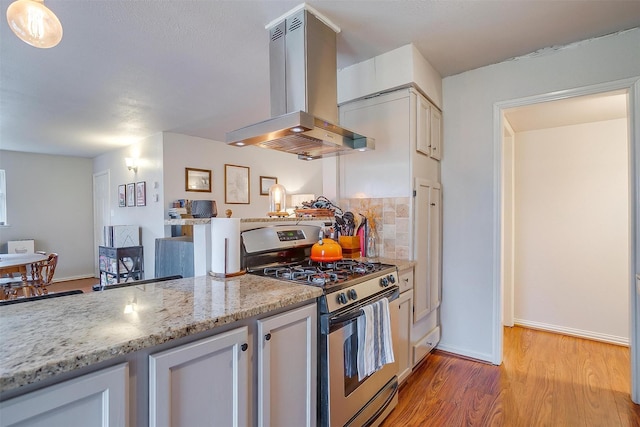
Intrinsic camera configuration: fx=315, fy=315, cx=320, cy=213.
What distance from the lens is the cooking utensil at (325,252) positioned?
82.3 inches

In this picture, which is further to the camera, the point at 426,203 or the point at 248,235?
the point at 426,203

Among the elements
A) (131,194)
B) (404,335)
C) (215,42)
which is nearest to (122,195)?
(131,194)

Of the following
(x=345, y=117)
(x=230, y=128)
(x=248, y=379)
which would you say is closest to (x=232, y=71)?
(x=345, y=117)

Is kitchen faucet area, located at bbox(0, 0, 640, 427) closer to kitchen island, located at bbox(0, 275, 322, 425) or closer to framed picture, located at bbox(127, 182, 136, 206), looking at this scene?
kitchen island, located at bbox(0, 275, 322, 425)

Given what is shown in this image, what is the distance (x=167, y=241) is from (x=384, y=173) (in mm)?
1725

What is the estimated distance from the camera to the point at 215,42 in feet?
7.46

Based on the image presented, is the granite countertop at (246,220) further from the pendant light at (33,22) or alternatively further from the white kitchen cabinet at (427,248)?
the pendant light at (33,22)

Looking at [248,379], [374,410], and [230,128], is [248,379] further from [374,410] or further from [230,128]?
[230,128]

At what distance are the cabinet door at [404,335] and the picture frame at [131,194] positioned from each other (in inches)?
198

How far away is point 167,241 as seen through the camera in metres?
2.23

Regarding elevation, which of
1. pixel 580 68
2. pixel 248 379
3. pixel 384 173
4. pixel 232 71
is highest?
pixel 232 71

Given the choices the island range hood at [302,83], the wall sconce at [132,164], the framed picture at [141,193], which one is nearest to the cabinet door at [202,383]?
the island range hood at [302,83]

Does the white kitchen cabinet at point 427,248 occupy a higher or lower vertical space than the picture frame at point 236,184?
lower

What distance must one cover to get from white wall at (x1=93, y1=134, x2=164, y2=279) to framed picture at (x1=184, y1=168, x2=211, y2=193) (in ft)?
1.20
